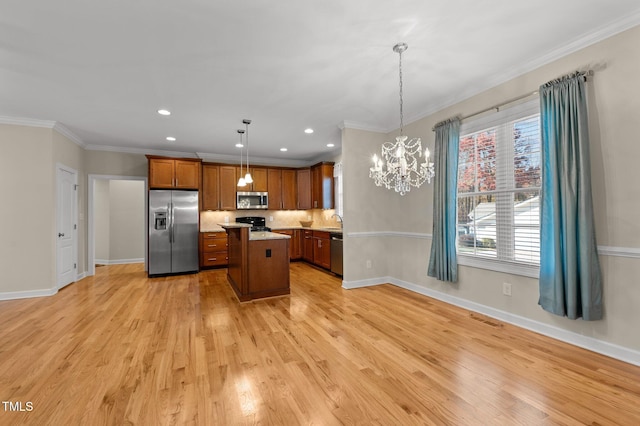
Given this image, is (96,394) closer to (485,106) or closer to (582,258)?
(582,258)

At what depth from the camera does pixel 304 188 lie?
747cm

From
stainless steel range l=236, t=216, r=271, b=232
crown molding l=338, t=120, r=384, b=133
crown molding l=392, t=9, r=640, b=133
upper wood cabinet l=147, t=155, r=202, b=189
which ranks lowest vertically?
stainless steel range l=236, t=216, r=271, b=232

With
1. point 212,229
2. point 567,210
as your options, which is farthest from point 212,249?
point 567,210

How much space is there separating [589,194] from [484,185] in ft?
3.56

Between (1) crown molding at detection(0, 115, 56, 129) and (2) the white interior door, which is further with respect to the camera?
(2) the white interior door

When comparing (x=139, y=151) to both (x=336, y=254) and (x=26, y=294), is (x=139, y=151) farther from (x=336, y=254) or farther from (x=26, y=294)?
(x=336, y=254)

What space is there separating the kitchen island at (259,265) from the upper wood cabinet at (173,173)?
237cm

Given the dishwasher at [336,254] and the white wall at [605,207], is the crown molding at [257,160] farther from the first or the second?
the white wall at [605,207]

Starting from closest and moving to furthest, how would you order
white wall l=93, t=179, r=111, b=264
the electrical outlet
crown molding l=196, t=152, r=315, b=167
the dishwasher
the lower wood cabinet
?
1. the electrical outlet
2. the dishwasher
3. the lower wood cabinet
4. crown molding l=196, t=152, r=315, b=167
5. white wall l=93, t=179, r=111, b=264

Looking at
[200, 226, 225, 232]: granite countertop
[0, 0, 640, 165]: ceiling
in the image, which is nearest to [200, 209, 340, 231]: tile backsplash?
[200, 226, 225, 232]: granite countertop

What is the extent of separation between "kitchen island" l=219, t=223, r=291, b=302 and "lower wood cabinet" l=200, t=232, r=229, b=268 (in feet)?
7.07

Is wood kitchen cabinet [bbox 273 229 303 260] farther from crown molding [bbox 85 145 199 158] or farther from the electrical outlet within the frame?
the electrical outlet

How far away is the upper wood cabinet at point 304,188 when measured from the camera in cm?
741

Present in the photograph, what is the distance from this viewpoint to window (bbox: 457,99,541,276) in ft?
9.84
